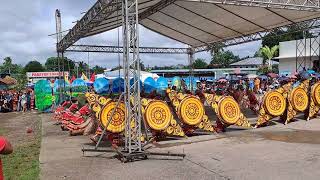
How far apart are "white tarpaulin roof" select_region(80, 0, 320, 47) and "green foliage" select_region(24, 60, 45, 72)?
98987 millimetres

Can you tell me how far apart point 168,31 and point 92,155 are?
483 inches

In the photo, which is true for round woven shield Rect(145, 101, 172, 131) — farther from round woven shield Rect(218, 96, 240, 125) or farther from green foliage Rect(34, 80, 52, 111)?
green foliage Rect(34, 80, 52, 111)

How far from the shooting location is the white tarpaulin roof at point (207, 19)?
600 inches

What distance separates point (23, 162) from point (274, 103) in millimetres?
7822

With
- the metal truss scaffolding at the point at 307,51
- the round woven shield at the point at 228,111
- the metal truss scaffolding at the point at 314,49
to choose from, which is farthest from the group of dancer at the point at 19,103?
the metal truss scaffolding at the point at 314,49

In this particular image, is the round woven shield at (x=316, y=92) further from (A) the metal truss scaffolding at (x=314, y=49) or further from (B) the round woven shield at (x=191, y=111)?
(A) the metal truss scaffolding at (x=314, y=49)

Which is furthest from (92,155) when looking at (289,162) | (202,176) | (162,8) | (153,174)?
(162,8)

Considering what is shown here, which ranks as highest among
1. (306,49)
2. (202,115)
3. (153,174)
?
(306,49)

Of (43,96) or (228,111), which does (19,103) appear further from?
(228,111)

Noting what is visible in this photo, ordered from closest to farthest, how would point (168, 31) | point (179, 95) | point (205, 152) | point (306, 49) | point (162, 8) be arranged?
point (205, 152)
point (179, 95)
point (162, 8)
point (168, 31)
point (306, 49)

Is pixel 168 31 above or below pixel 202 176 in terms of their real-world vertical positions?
above

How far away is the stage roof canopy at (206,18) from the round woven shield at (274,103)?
2.78 m

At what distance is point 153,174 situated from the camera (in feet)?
24.4

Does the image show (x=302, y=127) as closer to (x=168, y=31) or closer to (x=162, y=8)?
(x=162, y=8)
